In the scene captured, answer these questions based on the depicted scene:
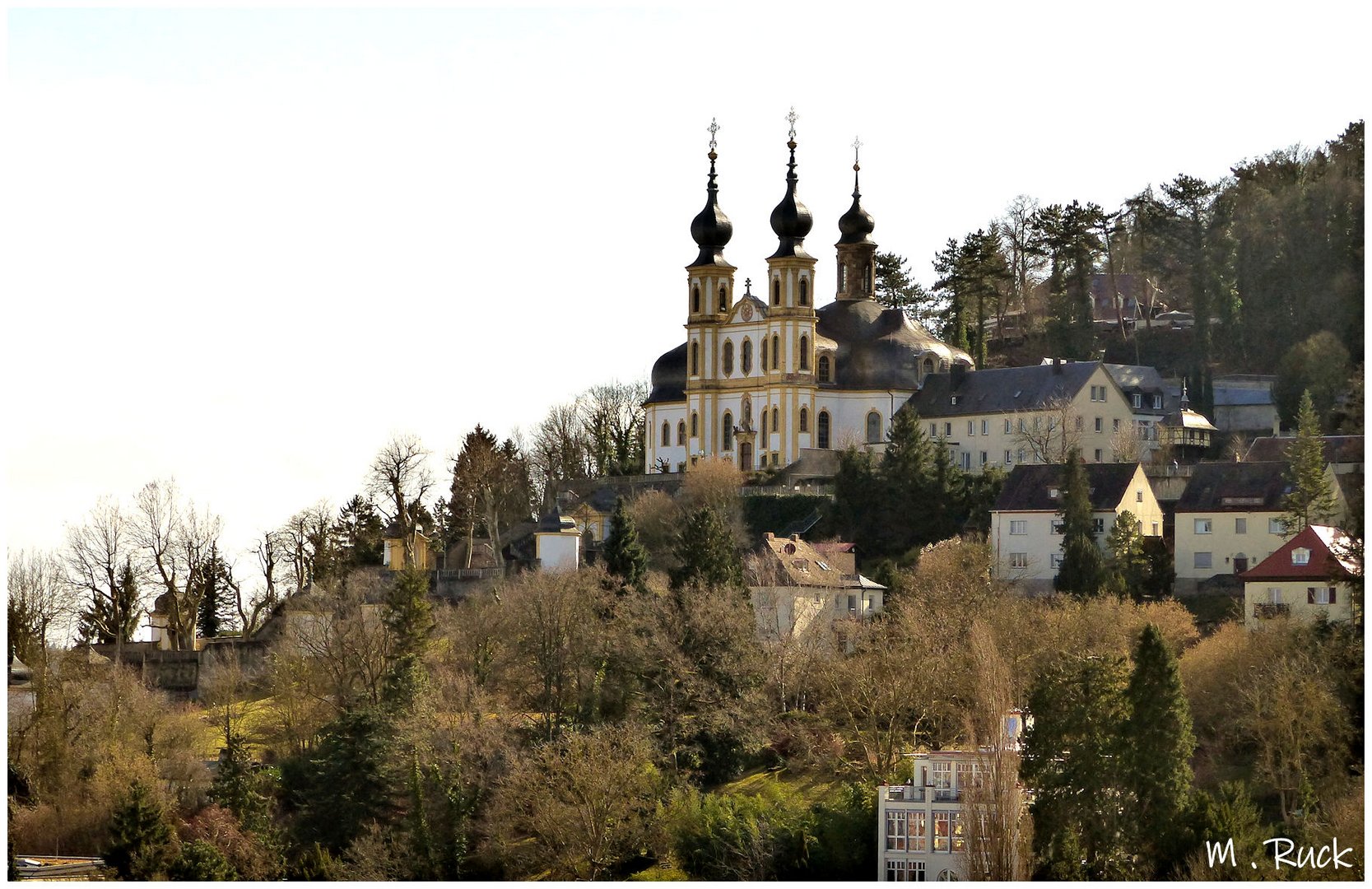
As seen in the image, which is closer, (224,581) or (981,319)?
(224,581)

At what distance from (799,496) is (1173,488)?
37.4ft

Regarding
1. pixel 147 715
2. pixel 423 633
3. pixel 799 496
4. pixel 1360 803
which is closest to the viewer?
pixel 1360 803

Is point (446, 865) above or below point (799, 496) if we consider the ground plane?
below

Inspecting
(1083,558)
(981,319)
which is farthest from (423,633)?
(981,319)

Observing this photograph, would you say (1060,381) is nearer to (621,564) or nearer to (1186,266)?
(1186,266)

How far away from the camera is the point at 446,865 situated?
51.2 m

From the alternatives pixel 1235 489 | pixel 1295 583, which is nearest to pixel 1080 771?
pixel 1295 583

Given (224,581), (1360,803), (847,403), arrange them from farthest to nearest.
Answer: (847,403) → (224,581) → (1360,803)

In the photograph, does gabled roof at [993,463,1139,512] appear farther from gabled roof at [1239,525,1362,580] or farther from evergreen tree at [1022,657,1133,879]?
evergreen tree at [1022,657,1133,879]

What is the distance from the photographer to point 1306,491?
66.6 metres

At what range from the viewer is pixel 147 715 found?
59.3 metres

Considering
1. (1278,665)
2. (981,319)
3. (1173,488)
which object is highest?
(981,319)

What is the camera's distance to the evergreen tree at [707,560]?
61594 mm

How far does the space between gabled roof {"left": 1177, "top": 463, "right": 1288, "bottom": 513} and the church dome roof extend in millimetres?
25162
